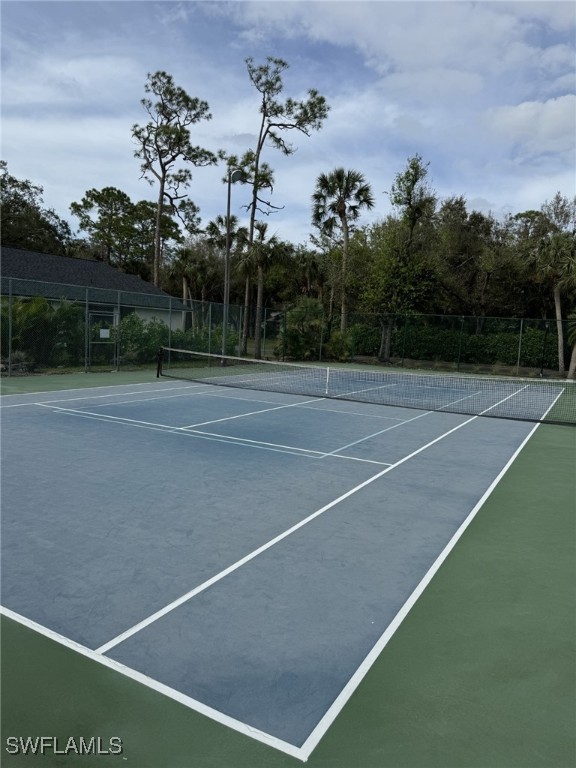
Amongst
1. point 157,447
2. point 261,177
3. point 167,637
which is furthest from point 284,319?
point 167,637

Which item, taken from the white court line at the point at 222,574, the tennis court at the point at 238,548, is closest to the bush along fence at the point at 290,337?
the tennis court at the point at 238,548

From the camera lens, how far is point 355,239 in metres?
36.3

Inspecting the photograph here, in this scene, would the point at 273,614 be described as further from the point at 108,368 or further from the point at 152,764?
the point at 108,368

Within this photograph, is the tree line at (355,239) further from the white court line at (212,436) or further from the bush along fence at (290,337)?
the white court line at (212,436)

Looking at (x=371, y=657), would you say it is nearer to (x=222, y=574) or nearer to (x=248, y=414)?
(x=222, y=574)

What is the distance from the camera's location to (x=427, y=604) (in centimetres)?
412

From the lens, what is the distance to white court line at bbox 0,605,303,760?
2695 mm

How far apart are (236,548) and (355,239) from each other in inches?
1313

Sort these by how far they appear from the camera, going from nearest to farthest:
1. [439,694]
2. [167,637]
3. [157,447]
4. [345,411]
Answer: [439,694] → [167,637] → [157,447] → [345,411]

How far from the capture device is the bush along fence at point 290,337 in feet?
64.4

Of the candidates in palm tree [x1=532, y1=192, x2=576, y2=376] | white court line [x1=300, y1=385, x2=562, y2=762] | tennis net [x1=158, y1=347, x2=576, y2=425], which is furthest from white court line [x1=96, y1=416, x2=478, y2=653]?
palm tree [x1=532, y1=192, x2=576, y2=376]

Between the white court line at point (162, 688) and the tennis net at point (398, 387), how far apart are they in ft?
34.7

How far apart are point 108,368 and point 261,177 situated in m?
14.7

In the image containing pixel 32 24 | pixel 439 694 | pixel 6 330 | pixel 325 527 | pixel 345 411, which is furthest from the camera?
pixel 6 330
